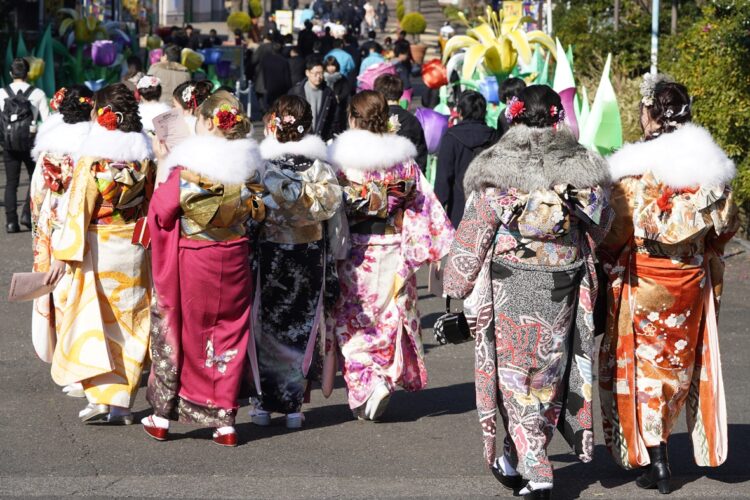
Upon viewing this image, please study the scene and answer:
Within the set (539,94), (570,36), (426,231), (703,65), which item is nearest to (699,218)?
(539,94)

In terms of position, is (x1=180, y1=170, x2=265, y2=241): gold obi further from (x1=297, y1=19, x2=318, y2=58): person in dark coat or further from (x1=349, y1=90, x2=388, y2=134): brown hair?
A: (x1=297, y1=19, x2=318, y2=58): person in dark coat

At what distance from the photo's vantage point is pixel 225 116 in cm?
550

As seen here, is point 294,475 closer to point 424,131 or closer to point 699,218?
point 699,218

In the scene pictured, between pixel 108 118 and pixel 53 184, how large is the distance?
1042 mm

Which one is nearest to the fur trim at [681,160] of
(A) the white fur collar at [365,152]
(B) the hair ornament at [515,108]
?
(B) the hair ornament at [515,108]

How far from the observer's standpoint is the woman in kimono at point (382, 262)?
6238mm

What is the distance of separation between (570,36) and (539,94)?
15.2 metres

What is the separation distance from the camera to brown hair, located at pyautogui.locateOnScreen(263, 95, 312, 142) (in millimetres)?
5918

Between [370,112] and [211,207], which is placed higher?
[370,112]

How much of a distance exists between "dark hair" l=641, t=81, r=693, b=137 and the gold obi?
181cm

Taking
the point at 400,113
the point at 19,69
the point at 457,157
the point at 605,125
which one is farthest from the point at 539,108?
the point at 19,69

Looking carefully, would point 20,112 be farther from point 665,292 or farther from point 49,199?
point 665,292

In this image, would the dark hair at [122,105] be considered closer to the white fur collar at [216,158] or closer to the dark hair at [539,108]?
the white fur collar at [216,158]

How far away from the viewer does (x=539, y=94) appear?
487 centimetres
